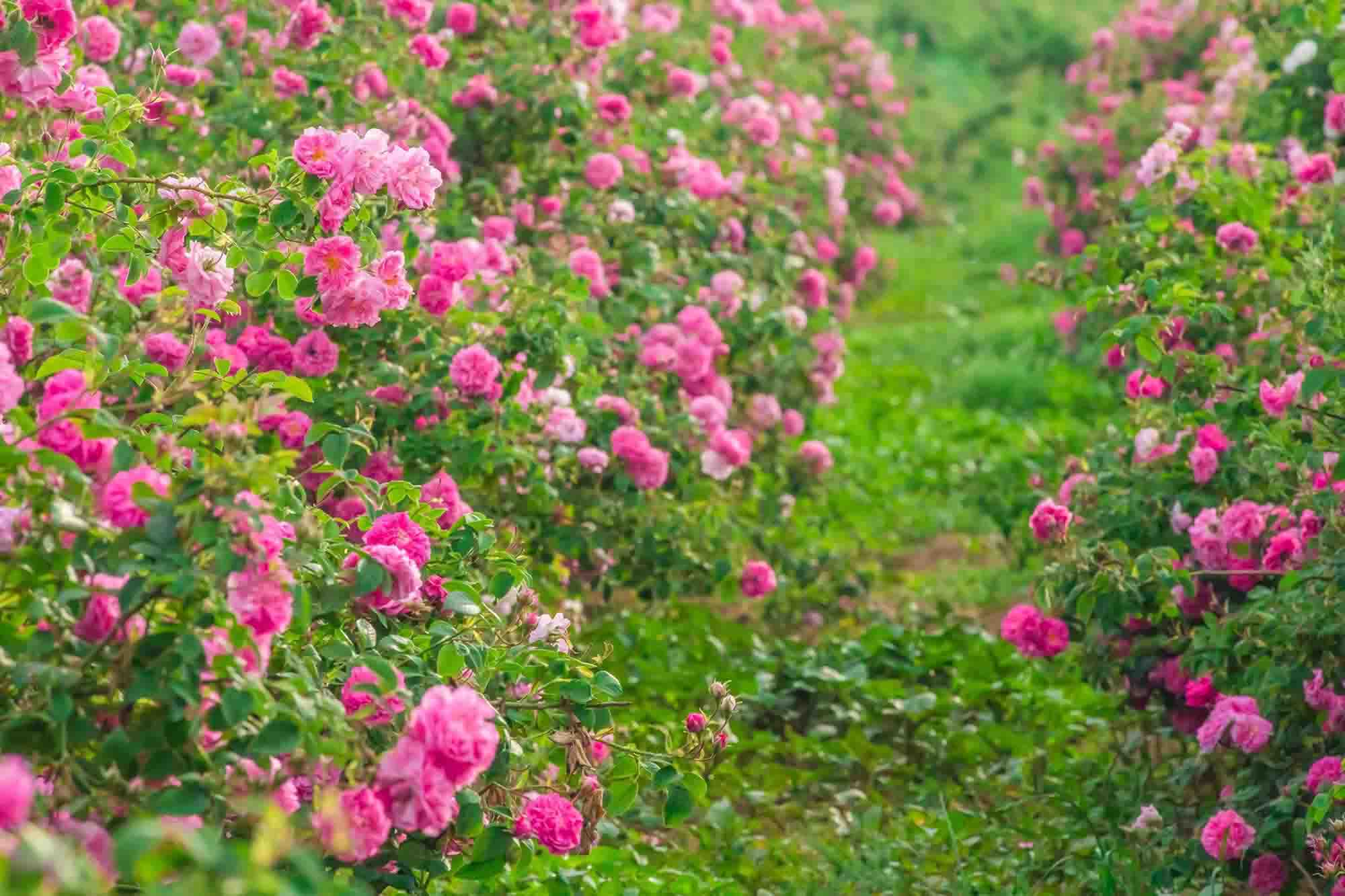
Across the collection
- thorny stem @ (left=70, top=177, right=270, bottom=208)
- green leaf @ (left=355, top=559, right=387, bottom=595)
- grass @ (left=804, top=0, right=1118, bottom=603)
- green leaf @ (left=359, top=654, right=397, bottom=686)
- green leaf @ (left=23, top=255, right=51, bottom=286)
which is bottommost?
grass @ (left=804, top=0, right=1118, bottom=603)

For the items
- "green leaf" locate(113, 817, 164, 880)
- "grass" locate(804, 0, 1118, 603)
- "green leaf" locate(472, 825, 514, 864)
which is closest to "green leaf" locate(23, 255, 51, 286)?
"green leaf" locate(472, 825, 514, 864)

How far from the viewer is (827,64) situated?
370 inches

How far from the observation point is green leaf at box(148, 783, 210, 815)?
1674 mm

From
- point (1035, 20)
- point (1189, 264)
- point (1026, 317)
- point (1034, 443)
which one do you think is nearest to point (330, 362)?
point (1189, 264)

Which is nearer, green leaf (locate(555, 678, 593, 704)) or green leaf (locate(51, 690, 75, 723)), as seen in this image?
green leaf (locate(51, 690, 75, 723))

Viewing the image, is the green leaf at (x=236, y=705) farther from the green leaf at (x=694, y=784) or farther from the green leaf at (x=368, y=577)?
the green leaf at (x=694, y=784)

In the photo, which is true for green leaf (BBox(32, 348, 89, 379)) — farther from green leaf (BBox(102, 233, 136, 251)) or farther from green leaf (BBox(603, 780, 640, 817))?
green leaf (BBox(603, 780, 640, 817))

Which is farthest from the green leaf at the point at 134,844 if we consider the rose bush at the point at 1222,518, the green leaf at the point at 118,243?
the rose bush at the point at 1222,518

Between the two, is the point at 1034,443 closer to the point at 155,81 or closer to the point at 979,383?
the point at 979,383

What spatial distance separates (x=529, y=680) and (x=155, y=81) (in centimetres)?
110

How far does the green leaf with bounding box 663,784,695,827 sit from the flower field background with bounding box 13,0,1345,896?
0.02 metres

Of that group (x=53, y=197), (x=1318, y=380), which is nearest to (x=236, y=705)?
(x=53, y=197)

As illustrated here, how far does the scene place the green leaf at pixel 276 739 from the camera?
173 centimetres

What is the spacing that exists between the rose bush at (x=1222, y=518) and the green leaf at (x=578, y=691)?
1.05 m
